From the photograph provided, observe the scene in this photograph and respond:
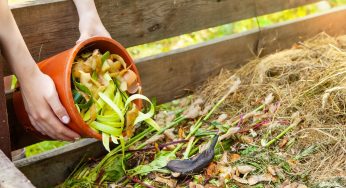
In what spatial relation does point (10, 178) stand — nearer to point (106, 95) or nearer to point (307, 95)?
point (106, 95)

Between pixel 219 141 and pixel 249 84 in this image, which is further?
pixel 249 84

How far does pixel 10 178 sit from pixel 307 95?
152 centimetres

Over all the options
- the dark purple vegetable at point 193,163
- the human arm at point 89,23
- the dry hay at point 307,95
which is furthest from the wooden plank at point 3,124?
the dry hay at point 307,95

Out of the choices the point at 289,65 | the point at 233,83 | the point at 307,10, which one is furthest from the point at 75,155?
the point at 307,10

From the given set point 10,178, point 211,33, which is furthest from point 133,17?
point 211,33

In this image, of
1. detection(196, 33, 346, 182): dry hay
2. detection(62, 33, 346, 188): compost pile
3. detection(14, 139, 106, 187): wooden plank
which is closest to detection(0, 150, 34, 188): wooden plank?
detection(62, 33, 346, 188): compost pile

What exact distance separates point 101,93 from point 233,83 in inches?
39.7

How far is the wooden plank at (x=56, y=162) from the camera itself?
96.2 inches

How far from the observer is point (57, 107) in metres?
1.91

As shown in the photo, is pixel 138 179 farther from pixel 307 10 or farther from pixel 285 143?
pixel 307 10

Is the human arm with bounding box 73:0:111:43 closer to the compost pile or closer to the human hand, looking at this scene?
the human hand

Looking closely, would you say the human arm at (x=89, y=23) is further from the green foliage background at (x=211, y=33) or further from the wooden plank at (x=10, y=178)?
the green foliage background at (x=211, y=33)

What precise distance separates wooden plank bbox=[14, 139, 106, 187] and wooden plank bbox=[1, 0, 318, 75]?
17.8 inches

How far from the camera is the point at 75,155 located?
2.56 metres
